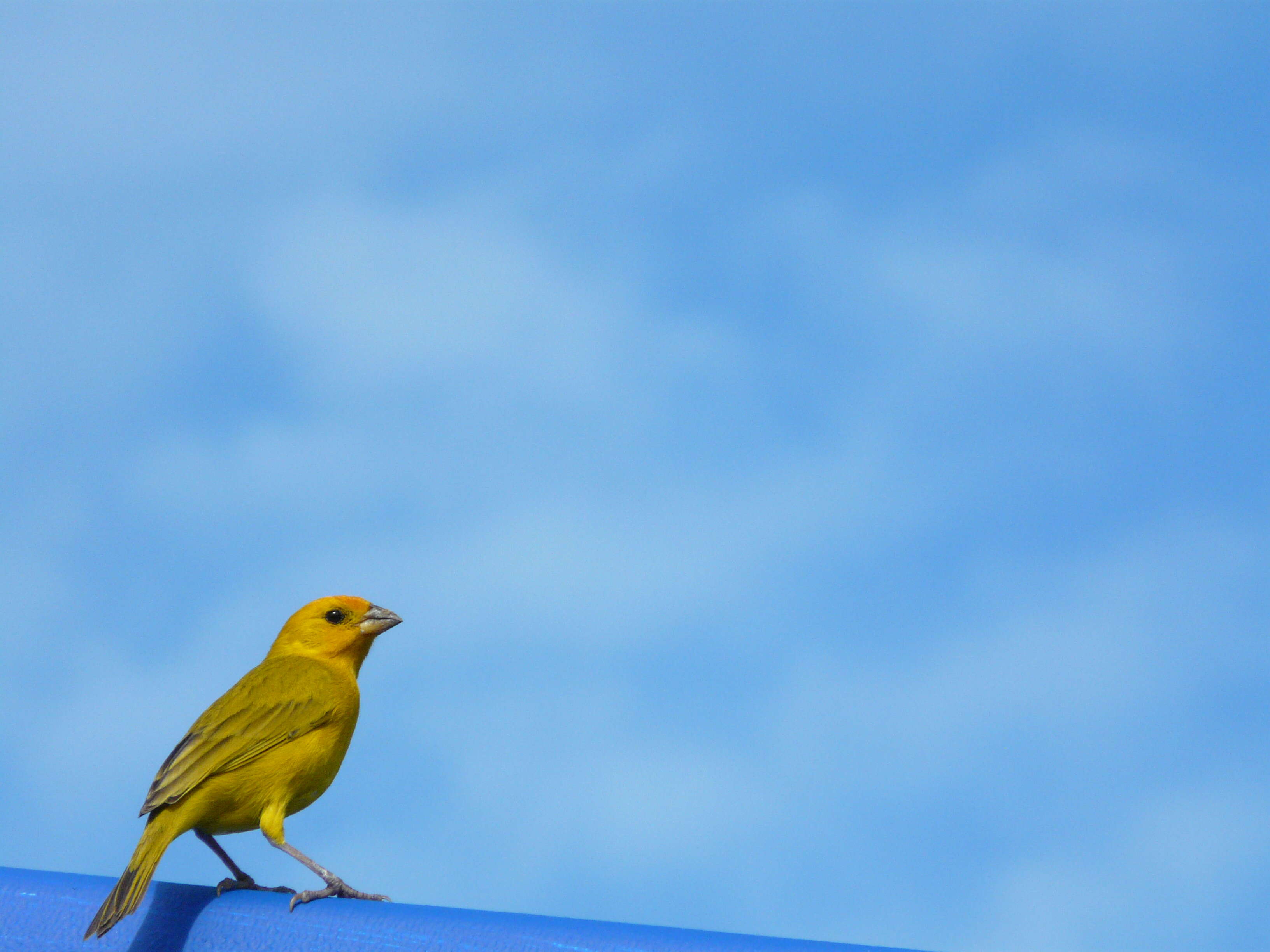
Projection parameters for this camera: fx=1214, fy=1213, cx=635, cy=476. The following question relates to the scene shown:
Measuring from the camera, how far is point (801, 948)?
321cm

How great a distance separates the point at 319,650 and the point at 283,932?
189cm

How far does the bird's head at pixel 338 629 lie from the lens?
17.3 feet

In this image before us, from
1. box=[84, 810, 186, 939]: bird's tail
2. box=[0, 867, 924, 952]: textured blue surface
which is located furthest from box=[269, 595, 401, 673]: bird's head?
box=[0, 867, 924, 952]: textured blue surface

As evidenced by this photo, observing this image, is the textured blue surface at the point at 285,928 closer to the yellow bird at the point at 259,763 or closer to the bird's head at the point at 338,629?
the yellow bird at the point at 259,763

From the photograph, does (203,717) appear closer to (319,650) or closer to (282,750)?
(282,750)

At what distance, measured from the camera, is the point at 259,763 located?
4.52m

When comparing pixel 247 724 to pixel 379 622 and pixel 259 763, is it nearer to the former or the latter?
pixel 259 763

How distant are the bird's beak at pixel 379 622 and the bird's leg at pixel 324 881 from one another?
105 centimetres

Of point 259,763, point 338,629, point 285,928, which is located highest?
point 338,629

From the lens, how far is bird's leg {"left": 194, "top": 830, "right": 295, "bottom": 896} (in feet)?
14.0

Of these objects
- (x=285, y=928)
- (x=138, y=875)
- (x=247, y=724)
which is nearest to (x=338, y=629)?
(x=247, y=724)

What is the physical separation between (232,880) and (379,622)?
4.09ft

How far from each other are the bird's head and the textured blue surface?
4.95 ft

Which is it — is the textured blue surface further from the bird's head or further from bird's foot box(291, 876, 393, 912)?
the bird's head
